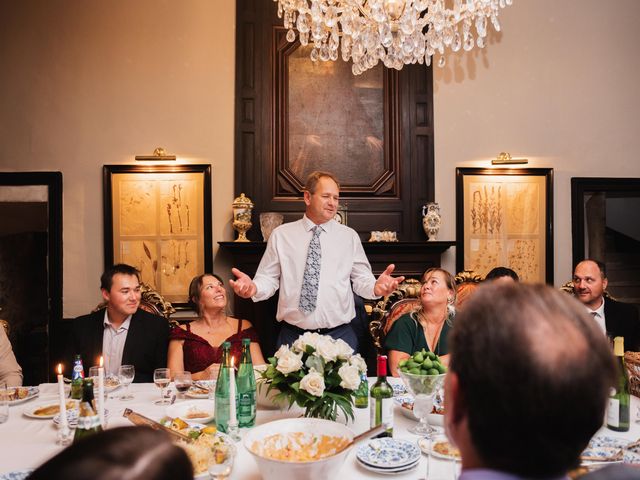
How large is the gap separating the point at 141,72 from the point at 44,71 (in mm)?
804

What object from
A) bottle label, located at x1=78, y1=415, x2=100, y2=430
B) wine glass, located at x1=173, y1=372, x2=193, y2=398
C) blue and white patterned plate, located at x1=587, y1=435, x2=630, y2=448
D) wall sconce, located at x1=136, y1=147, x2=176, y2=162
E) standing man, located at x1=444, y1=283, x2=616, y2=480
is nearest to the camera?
standing man, located at x1=444, y1=283, x2=616, y2=480

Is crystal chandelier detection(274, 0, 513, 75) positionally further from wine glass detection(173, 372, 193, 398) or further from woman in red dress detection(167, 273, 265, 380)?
wine glass detection(173, 372, 193, 398)

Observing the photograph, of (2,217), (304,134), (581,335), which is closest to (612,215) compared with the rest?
(304,134)

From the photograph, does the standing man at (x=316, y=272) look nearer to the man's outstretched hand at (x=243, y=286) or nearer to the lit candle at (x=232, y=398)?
the man's outstretched hand at (x=243, y=286)

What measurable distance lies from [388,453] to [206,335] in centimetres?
171

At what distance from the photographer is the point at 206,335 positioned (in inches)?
116

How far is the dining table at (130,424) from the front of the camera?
140cm

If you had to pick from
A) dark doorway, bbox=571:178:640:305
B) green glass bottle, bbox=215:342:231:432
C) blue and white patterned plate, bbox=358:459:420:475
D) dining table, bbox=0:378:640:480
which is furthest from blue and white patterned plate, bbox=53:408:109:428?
dark doorway, bbox=571:178:640:305

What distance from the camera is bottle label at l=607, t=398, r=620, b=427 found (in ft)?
5.59

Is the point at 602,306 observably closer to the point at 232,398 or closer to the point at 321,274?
the point at 321,274

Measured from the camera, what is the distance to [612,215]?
5.29 m

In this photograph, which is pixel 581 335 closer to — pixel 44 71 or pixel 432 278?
pixel 432 278

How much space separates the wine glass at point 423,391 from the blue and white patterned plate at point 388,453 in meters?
0.15

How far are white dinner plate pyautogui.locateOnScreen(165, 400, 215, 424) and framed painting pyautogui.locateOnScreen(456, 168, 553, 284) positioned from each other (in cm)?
316
